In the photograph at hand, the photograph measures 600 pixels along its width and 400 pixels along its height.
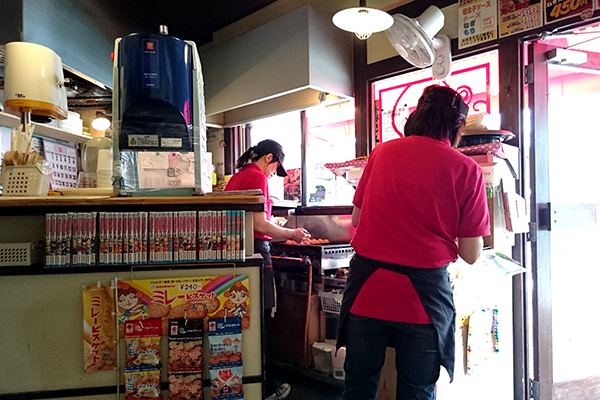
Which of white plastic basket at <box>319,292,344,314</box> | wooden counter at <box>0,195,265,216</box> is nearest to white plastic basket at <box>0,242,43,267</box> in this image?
wooden counter at <box>0,195,265,216</box>

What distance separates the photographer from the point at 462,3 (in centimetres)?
266

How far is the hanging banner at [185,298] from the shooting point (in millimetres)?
1497

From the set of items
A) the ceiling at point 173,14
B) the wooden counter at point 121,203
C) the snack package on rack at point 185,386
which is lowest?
the snack package on rack at point 185,386

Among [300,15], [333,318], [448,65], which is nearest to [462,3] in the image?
[448,65]

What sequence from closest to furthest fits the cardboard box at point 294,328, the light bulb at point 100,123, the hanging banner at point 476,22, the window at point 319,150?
the hanging banner at point 476,22
the cardboard box at point 294,328
the window at point 319,150
the light bulb at point 100,123

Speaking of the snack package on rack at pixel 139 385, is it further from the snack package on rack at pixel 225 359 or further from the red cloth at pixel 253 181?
the red cloth at pixel 253 181

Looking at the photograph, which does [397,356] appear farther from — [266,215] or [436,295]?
[266,215]

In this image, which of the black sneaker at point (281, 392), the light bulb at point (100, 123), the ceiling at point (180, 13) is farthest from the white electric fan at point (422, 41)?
the light bulb at point (100, 123)

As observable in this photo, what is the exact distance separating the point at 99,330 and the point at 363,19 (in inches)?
75.3

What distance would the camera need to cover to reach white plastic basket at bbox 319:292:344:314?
2678mm

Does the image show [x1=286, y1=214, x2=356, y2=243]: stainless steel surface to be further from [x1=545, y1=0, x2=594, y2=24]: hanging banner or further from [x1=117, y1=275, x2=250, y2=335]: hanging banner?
[x1=545, y1=0, x2=594, y2=24]: hanging banner

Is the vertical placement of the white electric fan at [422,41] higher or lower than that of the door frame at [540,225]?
higher

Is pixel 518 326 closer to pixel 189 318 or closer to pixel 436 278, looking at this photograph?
pixel 436 278

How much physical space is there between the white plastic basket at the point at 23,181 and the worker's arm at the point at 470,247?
1.65 meters
